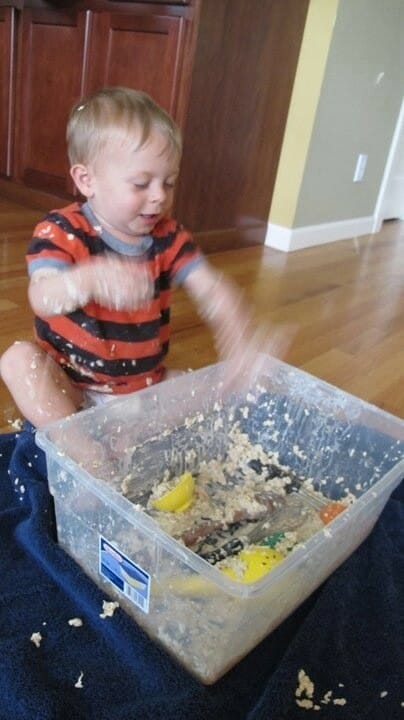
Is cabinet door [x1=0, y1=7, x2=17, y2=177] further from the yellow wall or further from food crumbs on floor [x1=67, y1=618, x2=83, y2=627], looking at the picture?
food crumbs on floor [x1=67, y1=618, x2=83, y2=627]

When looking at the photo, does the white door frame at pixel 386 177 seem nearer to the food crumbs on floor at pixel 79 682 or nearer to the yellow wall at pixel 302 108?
the yellow wall at pixel 302 108

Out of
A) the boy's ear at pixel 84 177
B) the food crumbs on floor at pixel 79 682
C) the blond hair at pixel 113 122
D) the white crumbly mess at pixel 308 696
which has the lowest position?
the white crumbly mess at pixel 308 696

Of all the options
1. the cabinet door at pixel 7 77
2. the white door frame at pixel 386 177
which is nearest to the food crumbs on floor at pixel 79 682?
the cabinet door at pixel 7 77

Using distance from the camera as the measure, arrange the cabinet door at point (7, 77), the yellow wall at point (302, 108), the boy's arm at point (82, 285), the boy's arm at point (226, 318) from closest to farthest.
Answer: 1. the boy's arm at point (82, 285)
2. the boy's arm at point (226, 318)
3. the yellow wall at point (302, 108)
4. the cabinet door at point (7, 77)

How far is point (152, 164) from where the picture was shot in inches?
29.0

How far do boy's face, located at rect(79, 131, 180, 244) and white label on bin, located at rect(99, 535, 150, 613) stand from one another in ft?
1.31

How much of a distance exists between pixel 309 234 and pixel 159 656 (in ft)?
6.11

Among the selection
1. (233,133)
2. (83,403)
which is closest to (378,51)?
(233,133)

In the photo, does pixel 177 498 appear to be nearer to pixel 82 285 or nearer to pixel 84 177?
pixel 82 285

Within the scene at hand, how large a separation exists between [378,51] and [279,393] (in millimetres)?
1679

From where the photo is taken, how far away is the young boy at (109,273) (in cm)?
73

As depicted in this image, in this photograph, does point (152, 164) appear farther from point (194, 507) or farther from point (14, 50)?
point (14, 50)

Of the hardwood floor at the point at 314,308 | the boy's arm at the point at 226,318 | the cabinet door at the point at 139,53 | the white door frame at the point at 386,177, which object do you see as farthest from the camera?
the white door frame at the point at 386,177

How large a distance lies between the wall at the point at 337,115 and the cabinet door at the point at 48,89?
0.70 metres
